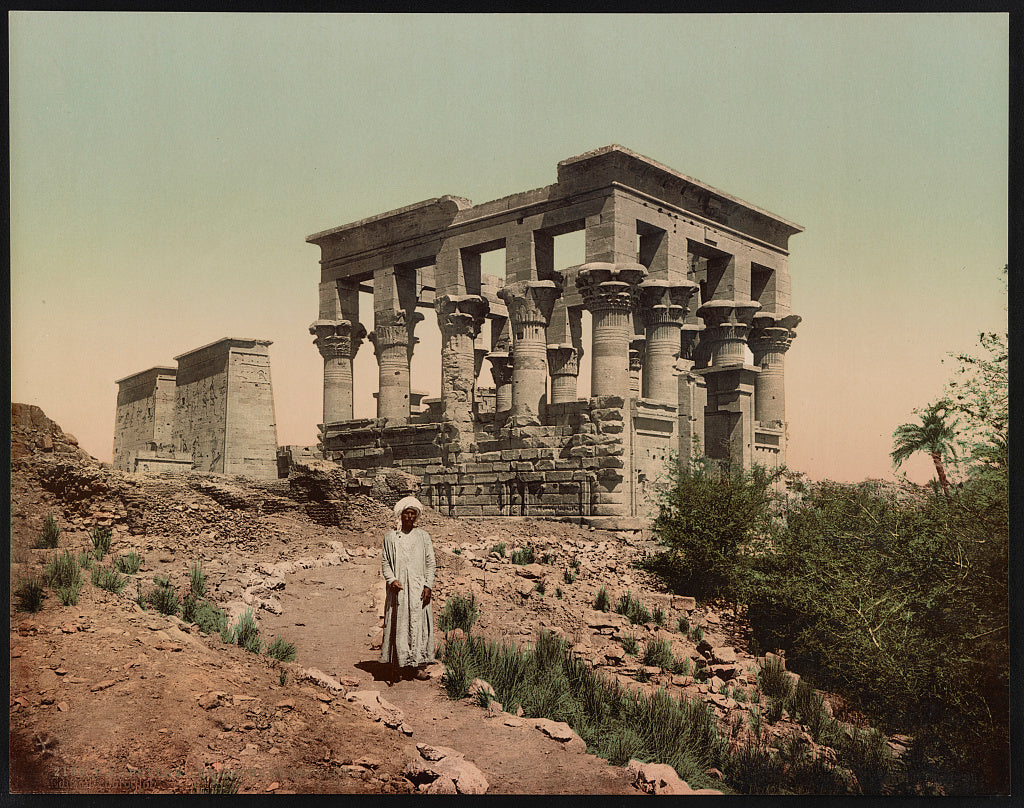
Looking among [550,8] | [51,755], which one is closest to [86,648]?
[51,755]

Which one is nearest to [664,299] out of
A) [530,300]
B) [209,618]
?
[530,300]

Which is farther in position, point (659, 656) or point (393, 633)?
point (659, 656)

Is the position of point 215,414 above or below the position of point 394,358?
below

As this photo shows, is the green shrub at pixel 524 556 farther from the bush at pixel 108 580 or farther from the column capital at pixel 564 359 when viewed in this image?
the column capital at pixel 564 359

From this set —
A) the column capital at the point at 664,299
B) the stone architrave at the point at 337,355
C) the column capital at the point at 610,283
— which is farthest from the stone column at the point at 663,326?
the stone architrave at the point at 337,355

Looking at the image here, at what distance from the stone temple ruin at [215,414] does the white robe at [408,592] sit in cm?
1470

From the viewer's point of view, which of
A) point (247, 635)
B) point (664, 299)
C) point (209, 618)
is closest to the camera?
point (247, 635)

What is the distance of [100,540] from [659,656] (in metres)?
8.59

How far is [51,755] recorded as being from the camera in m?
9.97

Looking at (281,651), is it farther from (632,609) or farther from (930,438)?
(930,438)

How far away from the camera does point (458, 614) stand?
1466 cm

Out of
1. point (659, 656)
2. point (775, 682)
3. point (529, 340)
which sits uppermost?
point (529, 340)

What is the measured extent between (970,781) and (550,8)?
10.8m

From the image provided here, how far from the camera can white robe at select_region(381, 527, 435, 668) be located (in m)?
11.6
